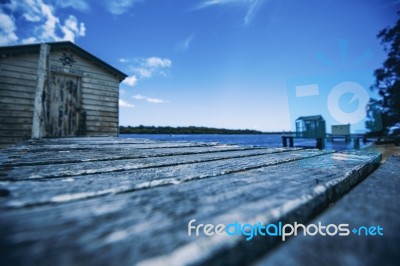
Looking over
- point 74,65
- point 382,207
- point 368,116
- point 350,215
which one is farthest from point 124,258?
point 368,116

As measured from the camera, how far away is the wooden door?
7.78 metres

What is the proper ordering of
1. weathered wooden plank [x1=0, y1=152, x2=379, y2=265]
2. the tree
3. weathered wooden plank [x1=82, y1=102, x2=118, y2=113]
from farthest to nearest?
the tree < weathered wooden plank [x1=82, y1=102, x2=118, y2=113] < weathered wooden plank [x1=0, y1=152, x2=379, y2=265]

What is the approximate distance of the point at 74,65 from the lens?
825cm

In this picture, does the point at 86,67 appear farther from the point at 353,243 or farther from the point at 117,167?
the point at 353,243

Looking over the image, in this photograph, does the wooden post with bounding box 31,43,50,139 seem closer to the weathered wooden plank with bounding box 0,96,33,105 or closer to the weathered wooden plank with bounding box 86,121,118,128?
the weathered wooden plank with bounding box 0,96,33,105

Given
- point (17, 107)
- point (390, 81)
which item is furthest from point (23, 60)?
point (390, 81)

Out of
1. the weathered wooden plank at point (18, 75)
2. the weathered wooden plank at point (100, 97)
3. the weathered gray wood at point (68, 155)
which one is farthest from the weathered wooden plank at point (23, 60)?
the weathered gray wood at point (68, 155)

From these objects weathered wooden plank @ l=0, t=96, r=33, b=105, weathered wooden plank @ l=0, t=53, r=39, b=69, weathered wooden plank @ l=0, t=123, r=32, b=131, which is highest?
weathered wooden plank @ l=0, t=53, r=39, b=69

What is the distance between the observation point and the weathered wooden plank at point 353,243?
0.30 meters

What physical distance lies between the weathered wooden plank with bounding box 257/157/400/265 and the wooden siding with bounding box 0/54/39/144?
9.16m

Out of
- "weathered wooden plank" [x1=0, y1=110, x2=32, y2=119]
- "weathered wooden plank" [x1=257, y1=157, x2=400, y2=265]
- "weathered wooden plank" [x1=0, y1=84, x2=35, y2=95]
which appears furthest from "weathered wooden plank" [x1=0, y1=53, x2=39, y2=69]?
"weathered wooden plank" [x1=257, y1=157, x2=400, y2=265]

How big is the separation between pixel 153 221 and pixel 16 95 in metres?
9.09

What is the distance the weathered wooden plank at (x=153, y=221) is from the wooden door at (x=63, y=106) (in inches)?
352

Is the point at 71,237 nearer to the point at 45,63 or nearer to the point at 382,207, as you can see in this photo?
the point at 382,207
